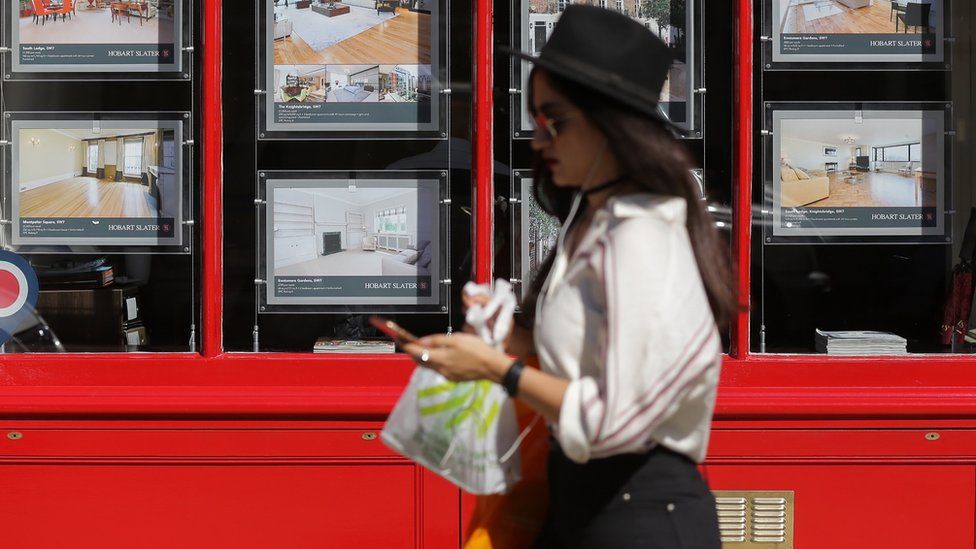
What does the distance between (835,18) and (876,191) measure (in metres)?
0.64

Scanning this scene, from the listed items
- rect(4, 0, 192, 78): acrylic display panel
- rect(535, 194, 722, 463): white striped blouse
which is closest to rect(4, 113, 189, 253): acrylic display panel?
rect(4, 0, 192, 78): acrylic display panel

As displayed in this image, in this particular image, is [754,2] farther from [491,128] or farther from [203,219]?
[203,219]

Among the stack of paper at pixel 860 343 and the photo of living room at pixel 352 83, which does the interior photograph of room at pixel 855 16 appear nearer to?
the stack of paper at pixel 860 343

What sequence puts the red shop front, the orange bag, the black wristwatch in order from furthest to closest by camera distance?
the red shop front, the orange bag, the black wristwatch

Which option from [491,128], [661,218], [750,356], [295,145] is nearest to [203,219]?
[295,145]

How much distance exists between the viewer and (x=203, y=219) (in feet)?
12.3

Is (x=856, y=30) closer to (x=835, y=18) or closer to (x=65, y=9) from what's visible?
(x=835, y=18)

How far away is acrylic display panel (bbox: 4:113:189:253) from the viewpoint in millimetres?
3773

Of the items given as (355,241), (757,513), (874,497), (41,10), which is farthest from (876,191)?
(41,10)

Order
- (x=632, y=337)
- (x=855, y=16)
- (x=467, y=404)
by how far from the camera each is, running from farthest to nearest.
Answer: (x=855, y=16)
(x=467, y=404)
(x=632, y=337)

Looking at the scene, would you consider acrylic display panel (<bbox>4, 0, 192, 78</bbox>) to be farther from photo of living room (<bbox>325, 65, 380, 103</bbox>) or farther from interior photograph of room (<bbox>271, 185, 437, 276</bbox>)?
interior photograph of room (<bbox>271, 185, 437, 276</bbox>)

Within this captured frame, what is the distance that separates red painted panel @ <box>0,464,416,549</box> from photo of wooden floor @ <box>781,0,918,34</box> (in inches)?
82.3

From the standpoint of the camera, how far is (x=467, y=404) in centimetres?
198

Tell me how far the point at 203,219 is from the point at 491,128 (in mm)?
1087
